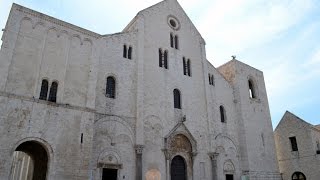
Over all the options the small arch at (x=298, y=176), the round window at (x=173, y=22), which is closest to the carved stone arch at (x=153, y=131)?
the round window at (x=173, y=22)

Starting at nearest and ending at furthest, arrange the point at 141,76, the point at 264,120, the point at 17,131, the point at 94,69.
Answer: the point at 17,131
the point at 94,69
the point at 141,76
the point at 264,120

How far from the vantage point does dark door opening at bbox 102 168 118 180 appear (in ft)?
54.0

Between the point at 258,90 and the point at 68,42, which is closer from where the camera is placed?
the point at 68,42

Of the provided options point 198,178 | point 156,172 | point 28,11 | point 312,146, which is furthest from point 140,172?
point 312,146

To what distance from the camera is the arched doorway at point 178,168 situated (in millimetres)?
19587

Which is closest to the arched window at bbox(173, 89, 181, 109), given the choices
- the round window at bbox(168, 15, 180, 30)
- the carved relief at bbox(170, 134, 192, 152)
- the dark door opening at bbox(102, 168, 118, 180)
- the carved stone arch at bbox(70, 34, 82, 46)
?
the carved relief at bbox(170, 134, 192, 152)

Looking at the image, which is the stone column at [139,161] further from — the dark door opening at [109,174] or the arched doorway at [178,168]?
the arched doorway at [178,168]

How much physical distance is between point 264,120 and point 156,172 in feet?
44.2

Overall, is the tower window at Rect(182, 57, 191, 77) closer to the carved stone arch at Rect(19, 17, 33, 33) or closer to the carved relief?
the carved relief

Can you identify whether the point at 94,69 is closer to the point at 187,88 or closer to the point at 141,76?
the point at 141,76

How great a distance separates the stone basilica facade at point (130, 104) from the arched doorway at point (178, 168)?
8cm

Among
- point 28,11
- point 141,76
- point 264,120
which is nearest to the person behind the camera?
point 28,11

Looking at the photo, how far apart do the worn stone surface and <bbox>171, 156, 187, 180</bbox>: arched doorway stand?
1464cm

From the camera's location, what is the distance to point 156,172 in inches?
725
